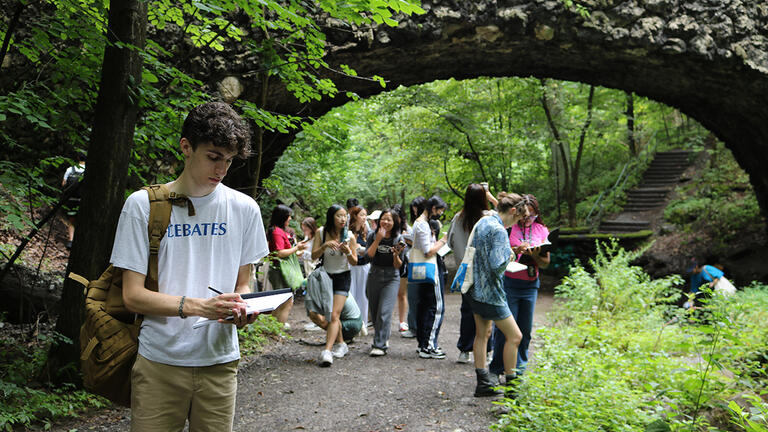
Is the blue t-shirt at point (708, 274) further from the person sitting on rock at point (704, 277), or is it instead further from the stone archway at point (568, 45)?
the stone archway at point (568, 45)

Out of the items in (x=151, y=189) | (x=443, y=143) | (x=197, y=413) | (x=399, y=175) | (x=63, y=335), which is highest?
(x=443, y=143)

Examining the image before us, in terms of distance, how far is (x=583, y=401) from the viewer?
363 cm

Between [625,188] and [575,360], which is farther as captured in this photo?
[625,188]

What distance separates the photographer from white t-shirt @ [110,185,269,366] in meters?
1.87

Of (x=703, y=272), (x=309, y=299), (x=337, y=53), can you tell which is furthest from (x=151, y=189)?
(x=703, y=272)

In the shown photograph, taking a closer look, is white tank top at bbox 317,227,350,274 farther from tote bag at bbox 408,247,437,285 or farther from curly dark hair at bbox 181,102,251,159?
curly dark hair at bbox 181,102,251,159

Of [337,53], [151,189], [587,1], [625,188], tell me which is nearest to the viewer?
[151,189]

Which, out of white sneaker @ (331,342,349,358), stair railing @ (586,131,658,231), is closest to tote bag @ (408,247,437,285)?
white sneaker @ (331,342,349,358)

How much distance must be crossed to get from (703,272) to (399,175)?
9881mm

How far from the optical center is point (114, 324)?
1.93 m

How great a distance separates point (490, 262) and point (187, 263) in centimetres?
322

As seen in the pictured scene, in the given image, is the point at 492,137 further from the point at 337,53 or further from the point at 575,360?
the point at 575,360

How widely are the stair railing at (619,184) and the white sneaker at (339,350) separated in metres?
14.0

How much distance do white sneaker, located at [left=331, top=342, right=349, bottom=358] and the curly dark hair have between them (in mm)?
5037
